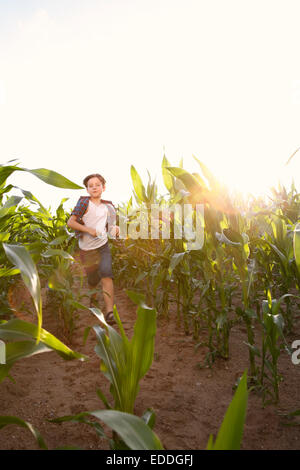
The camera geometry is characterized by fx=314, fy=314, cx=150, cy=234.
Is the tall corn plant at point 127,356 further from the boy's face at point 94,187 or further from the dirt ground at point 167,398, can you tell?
the boy's face at point 94,187

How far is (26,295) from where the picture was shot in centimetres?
319

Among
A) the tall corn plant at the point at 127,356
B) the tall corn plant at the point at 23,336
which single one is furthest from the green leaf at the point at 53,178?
the tall corn plant at the point at 127,356

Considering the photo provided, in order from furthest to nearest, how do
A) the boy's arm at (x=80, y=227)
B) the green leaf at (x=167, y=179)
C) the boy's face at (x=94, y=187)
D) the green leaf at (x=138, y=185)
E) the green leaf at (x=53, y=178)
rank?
the boy's face at (x=94, y=187), the boy's arm at (x=80, y=227), the green leaf at (x=138, y=185), the green leaf at (x=167, y=179), the green leaf at (x=53, y=178)

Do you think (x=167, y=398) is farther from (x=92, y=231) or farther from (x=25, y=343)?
(x=92, y=231)

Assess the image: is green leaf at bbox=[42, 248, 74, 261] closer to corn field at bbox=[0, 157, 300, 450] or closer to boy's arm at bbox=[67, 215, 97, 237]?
corn field at bbox=[0, 157, 300, 450]

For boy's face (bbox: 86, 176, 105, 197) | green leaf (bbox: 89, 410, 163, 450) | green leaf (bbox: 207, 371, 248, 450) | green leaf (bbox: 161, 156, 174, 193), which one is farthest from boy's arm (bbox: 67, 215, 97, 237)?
green leaf (bbox: 207, 371, 248, 450)

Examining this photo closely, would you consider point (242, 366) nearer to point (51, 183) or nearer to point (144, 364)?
point (144, 364)

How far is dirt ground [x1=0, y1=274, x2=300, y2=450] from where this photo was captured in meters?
1.19

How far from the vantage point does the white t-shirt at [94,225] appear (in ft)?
8.80

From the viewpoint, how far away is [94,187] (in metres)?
2.76

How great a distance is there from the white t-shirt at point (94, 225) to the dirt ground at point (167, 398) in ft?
2.86

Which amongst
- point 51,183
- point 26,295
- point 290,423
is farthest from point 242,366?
point 26,295

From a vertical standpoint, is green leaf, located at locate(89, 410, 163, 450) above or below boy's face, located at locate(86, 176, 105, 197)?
below

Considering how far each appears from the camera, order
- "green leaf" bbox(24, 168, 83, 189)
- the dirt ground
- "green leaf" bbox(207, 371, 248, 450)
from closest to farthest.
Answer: "green leaf" bbox(207, 371, 248, 450)
"green leaf" bbox(24, 168, 83, 189)
the dirt ground
